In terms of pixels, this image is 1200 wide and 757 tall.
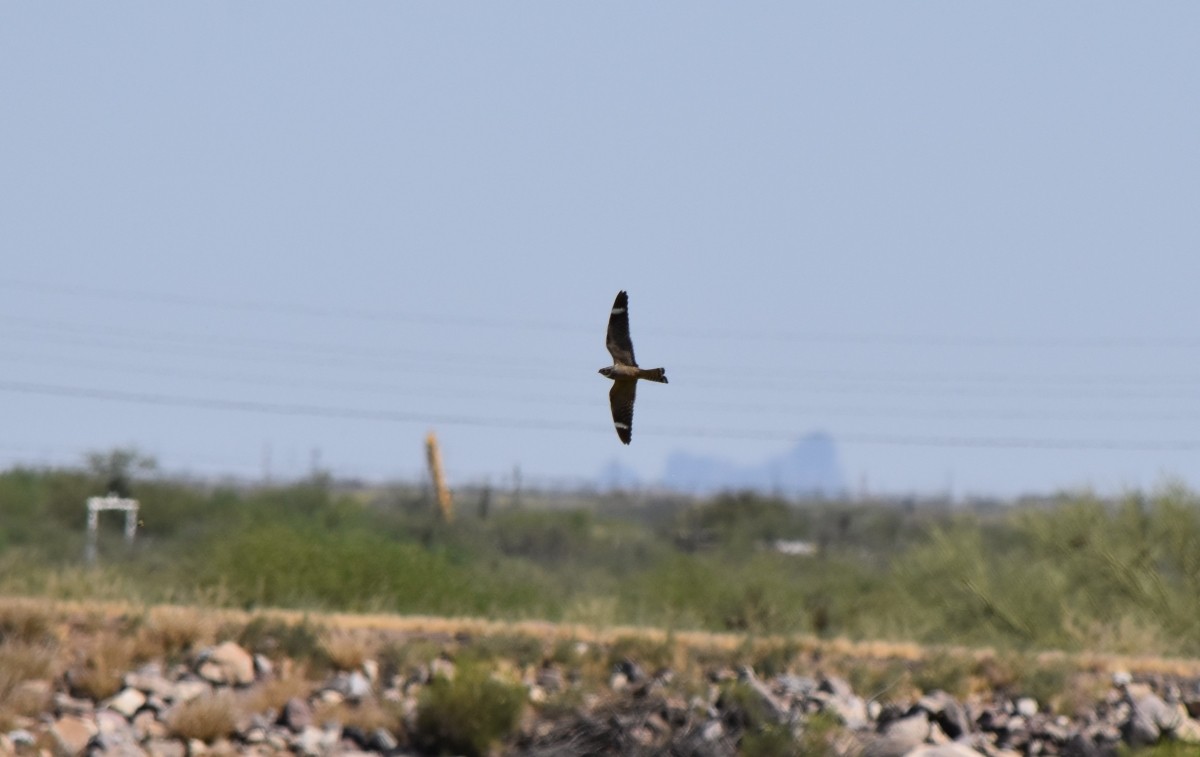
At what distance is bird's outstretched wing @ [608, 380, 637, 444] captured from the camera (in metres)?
6.86

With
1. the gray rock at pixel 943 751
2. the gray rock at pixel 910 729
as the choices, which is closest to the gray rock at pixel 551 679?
the gray rock at pixel 910 729

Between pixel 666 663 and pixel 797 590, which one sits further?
pixel 797 590

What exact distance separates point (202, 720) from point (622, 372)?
37.8 ft

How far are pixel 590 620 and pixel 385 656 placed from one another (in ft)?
14.4

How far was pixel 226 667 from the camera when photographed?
18594 mm

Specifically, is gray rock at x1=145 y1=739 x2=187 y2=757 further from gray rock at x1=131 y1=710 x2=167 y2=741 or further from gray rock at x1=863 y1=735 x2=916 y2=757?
gray rock at x1=863 y1=735 x2=916 y2=757

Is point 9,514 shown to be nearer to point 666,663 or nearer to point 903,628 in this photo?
point 903,628

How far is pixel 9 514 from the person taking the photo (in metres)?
47.0

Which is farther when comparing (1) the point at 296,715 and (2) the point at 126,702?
(1) the point at 296,715

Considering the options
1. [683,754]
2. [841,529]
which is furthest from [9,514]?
[841,529]

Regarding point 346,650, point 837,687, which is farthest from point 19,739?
point 837,687

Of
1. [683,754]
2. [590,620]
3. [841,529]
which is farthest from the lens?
[841,529]

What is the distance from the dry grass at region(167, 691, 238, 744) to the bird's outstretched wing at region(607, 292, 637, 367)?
11.4 m

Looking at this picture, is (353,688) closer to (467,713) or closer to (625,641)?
(467,713)
